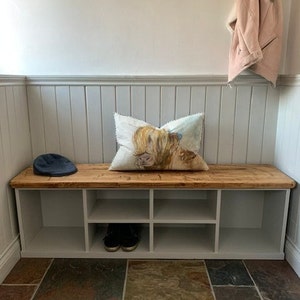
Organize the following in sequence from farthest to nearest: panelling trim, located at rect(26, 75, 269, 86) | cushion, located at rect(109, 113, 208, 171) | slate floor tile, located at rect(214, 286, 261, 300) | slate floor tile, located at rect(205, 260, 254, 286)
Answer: panelling trim, located at rect(26, 75, 269, 86) < cushion, located at rect(109, 113, 208, 171) < slate floor tile, located at rect(205, 260, 254, 286) < slate floor tile, located at rect(214, 286, 261, 300)

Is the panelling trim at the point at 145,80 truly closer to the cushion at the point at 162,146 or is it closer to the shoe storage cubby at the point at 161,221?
the cushion at the point at 162,146

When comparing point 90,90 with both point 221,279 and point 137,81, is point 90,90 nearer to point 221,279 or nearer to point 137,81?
point 137,81

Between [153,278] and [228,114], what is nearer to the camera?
[153,278]

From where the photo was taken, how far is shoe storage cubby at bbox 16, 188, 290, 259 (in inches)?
63.7

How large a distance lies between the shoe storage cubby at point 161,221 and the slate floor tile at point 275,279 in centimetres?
5

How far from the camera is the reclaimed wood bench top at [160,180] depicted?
1.51 m

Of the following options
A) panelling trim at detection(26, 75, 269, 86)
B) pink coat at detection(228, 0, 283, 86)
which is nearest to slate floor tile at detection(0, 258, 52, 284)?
panelling trim at detection(26, 75, 269, 86)

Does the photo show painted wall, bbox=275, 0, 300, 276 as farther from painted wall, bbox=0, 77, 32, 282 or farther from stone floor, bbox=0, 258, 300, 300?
painted wall, bbox=0, 77, 32, 282

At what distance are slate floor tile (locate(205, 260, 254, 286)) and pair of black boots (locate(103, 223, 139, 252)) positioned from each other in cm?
45

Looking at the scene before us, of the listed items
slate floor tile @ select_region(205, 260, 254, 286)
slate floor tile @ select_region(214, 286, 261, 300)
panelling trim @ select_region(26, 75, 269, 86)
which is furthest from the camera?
panelling trim @ select_region(26, 75, 269, 86)

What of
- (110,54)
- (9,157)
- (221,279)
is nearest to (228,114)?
(110,54)

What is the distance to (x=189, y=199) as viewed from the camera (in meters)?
1.90

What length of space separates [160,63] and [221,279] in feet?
4.22

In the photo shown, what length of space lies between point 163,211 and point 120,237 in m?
0.30
